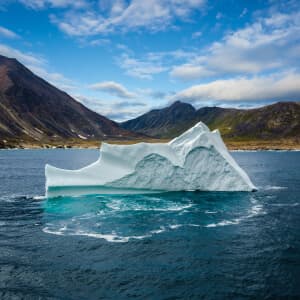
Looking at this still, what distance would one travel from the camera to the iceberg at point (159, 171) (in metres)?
40.8

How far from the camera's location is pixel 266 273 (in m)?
19.1

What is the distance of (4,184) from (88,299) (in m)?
43.3

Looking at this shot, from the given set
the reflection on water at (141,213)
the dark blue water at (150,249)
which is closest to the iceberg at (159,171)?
the reflection on water at (141,213)

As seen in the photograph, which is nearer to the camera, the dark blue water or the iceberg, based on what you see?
the dark blue water

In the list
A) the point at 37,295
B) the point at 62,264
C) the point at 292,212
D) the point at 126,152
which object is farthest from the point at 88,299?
the point at 126,152

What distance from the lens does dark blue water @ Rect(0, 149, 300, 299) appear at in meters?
17.4

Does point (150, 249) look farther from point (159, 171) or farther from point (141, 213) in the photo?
point (159, 171)

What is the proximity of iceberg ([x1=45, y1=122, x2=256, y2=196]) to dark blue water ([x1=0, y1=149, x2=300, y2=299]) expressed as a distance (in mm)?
3138

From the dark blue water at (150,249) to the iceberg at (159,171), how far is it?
3.14 metres

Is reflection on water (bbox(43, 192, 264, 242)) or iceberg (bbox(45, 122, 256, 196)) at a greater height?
iceberg (bbox(45, 122, 256, 196))

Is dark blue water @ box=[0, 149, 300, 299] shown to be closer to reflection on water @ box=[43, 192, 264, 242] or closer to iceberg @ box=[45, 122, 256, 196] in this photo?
reflection on water @ box=[43, 192, 264, 242]

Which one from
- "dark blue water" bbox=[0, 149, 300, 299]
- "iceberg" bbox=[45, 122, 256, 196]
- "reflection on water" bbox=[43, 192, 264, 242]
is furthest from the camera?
"iceberg" bbox=[45, 122, 256, 196]

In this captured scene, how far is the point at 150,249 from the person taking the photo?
22.8 metres

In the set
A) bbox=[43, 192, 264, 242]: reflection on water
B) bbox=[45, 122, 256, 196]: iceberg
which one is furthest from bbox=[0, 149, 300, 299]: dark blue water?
bbox=[45, 122, 256, 196]: iceberg
